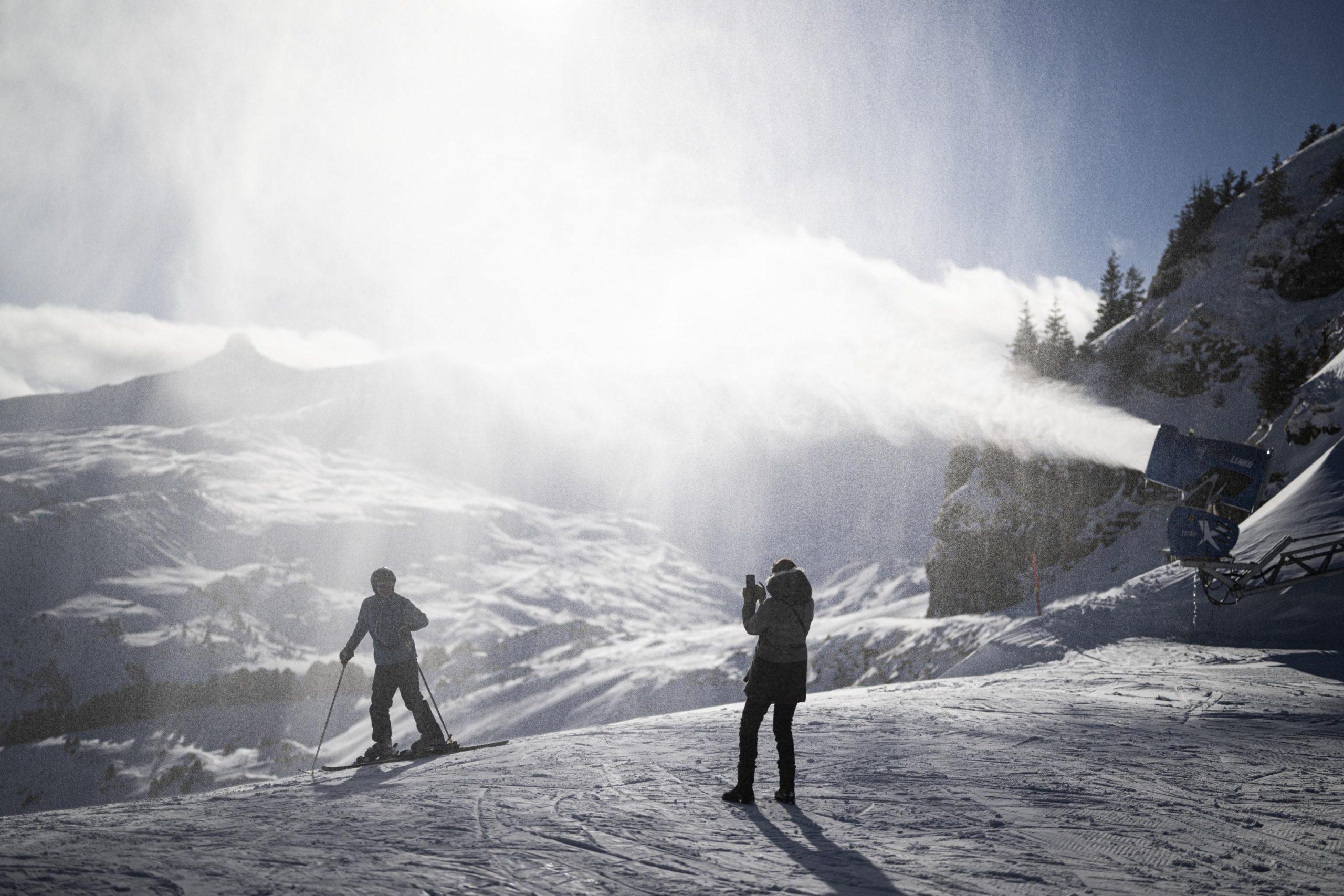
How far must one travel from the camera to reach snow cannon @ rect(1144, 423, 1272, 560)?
1742 cm

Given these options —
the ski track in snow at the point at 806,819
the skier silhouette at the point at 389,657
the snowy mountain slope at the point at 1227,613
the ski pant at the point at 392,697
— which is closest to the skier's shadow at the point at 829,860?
the ski track in snow at the point at 806,819

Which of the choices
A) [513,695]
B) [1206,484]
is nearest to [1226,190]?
[1206,484]

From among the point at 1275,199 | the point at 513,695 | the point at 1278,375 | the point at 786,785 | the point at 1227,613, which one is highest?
the point at 1275,199

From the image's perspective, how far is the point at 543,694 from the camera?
89500 millimetres

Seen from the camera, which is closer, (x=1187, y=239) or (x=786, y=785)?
(x=786, y=785)

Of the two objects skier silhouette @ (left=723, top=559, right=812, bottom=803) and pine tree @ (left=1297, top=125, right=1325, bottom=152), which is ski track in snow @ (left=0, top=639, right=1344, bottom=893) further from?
pine tree @ (left=1297, top=125, right=1325, bottom=152)

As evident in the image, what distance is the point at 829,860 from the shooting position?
196 inches

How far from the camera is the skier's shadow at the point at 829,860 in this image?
450 centimetres

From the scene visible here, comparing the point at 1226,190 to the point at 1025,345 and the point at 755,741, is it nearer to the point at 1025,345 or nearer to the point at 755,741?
the point at 1025,345

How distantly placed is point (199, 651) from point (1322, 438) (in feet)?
704

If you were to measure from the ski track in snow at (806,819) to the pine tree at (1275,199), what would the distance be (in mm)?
51337

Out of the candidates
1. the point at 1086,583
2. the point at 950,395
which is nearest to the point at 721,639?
the point at 950,395

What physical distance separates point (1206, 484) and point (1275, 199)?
44198 millimetres

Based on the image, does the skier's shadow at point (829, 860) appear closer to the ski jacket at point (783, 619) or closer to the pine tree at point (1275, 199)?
the ski jacket at point (783, 619)
